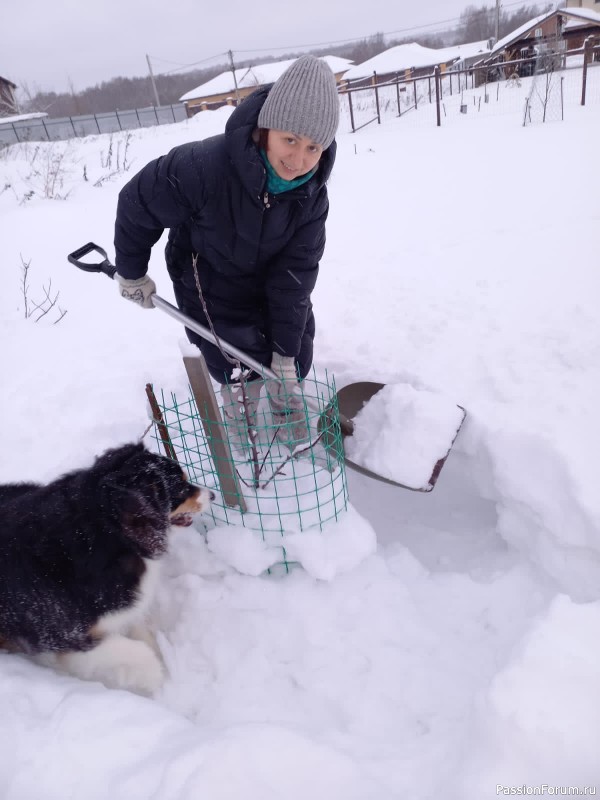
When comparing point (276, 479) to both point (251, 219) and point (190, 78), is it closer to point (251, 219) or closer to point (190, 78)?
point (251, 219)

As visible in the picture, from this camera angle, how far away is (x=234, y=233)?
2252mm

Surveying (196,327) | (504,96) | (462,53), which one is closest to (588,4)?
(462,53)

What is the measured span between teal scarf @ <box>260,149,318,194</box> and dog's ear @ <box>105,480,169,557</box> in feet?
4.53

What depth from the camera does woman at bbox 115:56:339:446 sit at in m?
1.89

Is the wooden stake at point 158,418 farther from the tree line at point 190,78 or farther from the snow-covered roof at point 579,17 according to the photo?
the tree line at point 190,78

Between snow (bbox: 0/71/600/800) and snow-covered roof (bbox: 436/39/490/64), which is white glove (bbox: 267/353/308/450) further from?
snow-covered roof (bbox: 436/39/490/64)

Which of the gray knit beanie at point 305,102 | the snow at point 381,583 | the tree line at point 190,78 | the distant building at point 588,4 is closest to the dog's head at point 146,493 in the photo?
the snow at point 381,583

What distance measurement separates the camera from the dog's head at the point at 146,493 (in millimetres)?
1840

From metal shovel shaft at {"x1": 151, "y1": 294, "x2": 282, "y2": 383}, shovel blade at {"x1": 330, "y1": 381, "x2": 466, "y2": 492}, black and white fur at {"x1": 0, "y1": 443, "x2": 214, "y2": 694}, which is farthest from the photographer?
shovel blade at {"x1": 330, "y1": 381, "x2": 466, "y2": 492}

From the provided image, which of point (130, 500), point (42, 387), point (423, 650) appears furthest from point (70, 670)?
point (42, 387)


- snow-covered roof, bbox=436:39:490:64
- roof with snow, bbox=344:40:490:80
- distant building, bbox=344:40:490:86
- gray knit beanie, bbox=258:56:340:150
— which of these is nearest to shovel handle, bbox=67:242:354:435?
gray knit beanie, bbox=258:56:340:150

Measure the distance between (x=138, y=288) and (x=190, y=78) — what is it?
69216mm

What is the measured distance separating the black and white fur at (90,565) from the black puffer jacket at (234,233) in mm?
999

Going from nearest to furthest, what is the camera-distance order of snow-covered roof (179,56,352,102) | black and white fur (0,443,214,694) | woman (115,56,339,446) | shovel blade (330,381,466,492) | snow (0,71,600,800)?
snow (0,71,600,800) < black and white fur (0,443,214,694) < woman (115,56,339,446) < shovel blade (330,381,466,492) < snow-covered roof (179,56,352,102)
